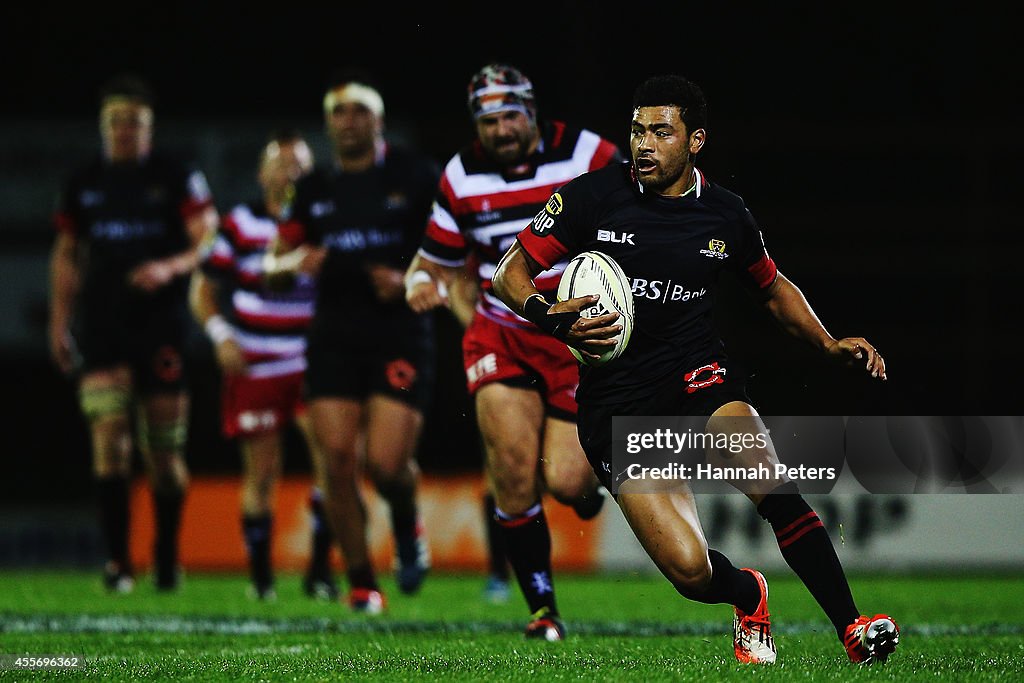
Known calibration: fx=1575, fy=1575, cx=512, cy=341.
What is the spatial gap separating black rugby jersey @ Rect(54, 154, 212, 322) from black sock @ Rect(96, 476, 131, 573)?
1.04 metres

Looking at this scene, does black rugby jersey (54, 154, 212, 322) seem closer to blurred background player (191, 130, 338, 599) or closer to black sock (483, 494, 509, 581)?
blurred background player (191, 130, 338, 599)

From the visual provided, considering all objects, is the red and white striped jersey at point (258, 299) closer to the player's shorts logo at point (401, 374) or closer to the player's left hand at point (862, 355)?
the player's shorts logo at point (401, 374)

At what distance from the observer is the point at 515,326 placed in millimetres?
6574

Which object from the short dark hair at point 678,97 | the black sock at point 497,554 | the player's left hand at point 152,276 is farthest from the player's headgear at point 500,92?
the player's left hand at point 152,276

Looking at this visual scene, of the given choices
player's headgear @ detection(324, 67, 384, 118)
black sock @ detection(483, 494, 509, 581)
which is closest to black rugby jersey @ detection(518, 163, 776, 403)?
player's headgear @ detection(324, 67, 384, 118)

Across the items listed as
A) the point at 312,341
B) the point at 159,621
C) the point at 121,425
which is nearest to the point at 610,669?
the point at 159,621

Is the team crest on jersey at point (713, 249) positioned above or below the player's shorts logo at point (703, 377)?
above

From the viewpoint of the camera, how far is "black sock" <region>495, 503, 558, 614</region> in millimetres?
6301

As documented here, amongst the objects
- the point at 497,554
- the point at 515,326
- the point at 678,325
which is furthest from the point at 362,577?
the point at 678,325

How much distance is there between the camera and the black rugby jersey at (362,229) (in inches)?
319

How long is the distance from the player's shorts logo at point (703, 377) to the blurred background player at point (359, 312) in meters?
2.90

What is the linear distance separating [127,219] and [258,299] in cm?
96

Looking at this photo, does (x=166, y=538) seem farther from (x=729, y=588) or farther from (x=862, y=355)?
(x=862, y=355)

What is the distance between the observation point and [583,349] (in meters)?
5.16
